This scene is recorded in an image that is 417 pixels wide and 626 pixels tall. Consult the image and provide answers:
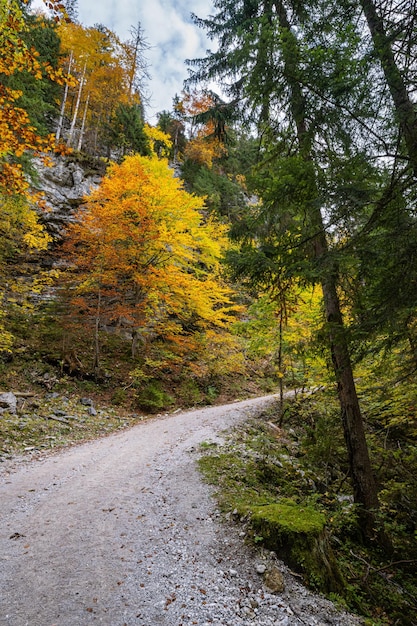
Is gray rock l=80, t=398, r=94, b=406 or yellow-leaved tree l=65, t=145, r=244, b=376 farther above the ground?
yellow-leaved tree l=65, t=145, r=244, b=376

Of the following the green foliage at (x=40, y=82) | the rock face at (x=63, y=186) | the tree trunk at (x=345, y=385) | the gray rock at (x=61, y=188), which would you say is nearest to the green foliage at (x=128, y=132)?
the rock face at (x=63, y=186)

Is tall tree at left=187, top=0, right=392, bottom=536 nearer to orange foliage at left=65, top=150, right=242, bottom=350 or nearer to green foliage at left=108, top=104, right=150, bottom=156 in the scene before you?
orange foliage at left=65, top=150, right=242, bottom=350

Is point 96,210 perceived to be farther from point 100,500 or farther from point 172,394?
point 100,500

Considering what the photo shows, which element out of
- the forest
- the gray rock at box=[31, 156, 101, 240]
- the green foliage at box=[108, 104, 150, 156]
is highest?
the green foliage at box=[108, 104, 150, 156]

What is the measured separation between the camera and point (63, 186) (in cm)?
2045

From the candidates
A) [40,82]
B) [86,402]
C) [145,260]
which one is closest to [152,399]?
[86,402]

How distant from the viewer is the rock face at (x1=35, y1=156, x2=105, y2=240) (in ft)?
61.0

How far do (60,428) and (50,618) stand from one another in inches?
273

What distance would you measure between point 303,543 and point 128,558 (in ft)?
6.52

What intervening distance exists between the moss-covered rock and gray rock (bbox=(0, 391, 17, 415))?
7.70m

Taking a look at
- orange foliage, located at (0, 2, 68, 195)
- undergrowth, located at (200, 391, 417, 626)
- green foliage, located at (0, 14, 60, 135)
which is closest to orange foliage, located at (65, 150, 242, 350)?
green foliage, located at (0, 14, 60, 135)

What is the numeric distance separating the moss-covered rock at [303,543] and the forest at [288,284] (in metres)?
0.02

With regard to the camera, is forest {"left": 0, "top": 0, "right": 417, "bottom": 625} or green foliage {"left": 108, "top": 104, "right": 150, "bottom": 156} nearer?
forest {"left": 0, "top": 0, "right": 417, "bottom": 625}

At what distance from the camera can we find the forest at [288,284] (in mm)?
3953
